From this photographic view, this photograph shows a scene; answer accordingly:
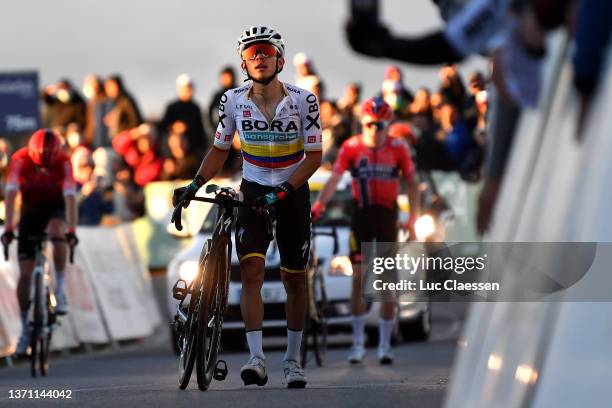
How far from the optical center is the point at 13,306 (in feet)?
58.5

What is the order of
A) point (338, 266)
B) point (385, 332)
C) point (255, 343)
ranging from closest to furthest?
point (255, 343) < point (385, 332) < point (338, 266)

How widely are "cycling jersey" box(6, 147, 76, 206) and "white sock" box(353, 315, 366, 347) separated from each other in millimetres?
2708

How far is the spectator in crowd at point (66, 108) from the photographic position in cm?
2991

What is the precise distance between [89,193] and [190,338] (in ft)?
43.3

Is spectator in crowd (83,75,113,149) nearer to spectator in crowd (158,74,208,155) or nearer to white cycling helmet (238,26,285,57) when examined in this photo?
spectator in crowd (158,74,208,155)

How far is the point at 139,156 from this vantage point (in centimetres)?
2853

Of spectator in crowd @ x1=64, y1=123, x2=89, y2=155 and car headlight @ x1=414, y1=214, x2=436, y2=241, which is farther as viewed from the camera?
spectator in crowd @ x1=64, y1=123, x2=89, y2=155

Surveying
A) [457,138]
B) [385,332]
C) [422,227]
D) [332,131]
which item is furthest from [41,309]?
[332,131]

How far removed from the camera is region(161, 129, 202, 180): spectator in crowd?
28.6m

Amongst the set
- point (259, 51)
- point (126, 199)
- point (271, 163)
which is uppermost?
point (259, 51)

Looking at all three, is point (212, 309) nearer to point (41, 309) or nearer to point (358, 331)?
point (41, 309)

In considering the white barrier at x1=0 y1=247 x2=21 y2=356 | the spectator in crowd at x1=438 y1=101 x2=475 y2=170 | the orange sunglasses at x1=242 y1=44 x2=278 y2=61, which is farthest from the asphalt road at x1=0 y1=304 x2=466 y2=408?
the spectator in crowd at x1=438 y1=101 x2=475 y2=170

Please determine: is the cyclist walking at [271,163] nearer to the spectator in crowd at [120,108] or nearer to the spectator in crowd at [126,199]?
the spectator in crowd at [126,199]

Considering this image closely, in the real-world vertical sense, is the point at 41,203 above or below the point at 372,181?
below
